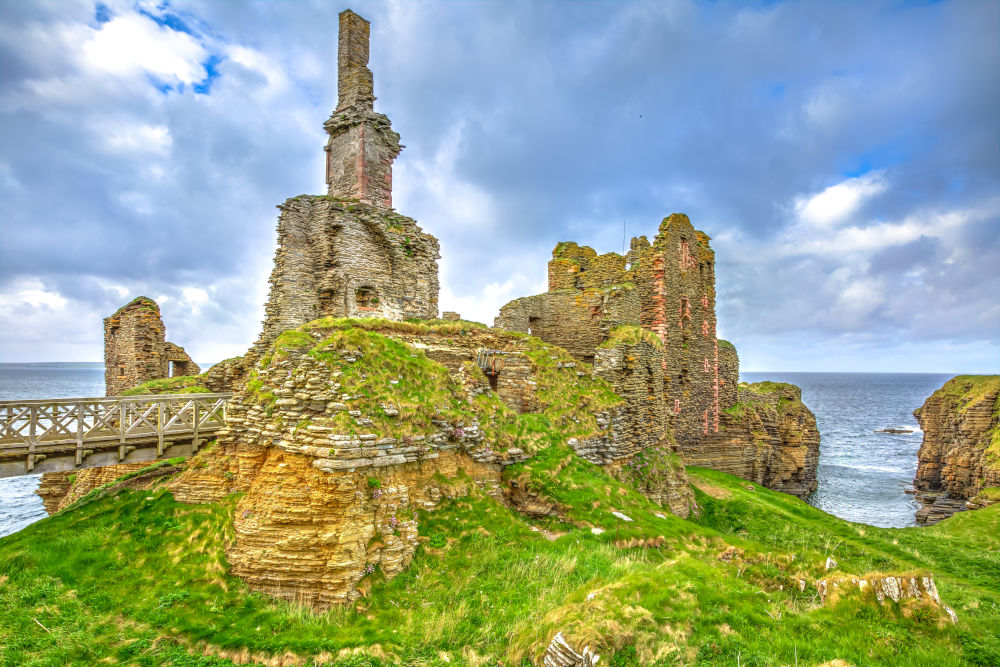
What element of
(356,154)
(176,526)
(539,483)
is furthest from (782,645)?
(356,154)

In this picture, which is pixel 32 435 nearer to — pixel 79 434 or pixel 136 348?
pixel 79 434

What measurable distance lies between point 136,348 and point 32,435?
1521 centimetres

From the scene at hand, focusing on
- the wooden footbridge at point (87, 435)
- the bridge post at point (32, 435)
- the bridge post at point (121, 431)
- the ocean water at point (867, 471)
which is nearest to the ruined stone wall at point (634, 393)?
the wooden footbridge at point (87, 435)

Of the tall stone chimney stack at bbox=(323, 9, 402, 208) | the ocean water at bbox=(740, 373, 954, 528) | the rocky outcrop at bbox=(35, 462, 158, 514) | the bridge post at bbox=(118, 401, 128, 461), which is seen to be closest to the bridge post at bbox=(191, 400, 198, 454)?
the bridge post at bbox=(118, 401, 128, 461)

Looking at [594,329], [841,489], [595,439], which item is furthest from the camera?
[841,489]

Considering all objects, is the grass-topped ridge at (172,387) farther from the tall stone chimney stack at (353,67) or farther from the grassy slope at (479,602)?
the tall stone chimney stack at (353,67)

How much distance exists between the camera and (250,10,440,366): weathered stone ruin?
62.5 feet

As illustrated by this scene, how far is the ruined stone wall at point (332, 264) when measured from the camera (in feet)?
62.1

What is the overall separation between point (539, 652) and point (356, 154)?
2147cm

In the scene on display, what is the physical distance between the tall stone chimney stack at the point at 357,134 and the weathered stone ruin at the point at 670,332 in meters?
8.99

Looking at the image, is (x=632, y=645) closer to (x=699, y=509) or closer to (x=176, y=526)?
(x=176, y=526)

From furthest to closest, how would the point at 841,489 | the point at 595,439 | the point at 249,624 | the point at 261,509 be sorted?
the point at 841,489 < the point at 595,439 < the point at 261,509 < the point at 249,624

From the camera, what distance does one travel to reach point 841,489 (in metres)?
37.2

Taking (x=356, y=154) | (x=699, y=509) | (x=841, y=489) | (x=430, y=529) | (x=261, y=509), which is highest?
(x=356, y=154)
